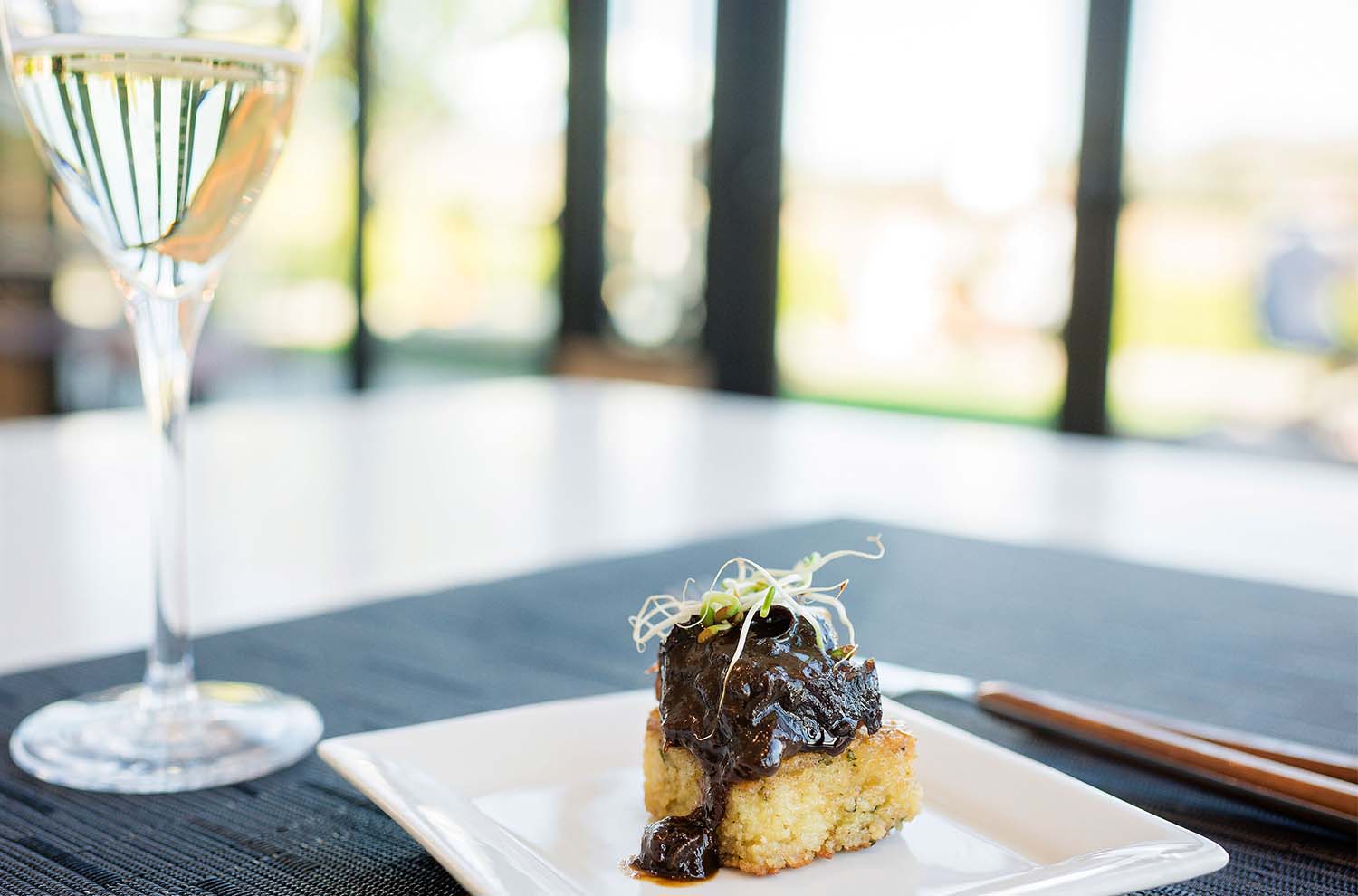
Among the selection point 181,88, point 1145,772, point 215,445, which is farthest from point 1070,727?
point 215,445

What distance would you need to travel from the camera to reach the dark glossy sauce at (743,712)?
584 millimetres

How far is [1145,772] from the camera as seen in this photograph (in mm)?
764

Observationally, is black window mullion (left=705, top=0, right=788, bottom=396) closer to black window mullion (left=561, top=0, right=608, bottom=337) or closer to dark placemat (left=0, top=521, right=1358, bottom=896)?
black window mullion (left=561, top=0, right=608, bottom=337)

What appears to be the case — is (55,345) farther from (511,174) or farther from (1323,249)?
(1323,249)

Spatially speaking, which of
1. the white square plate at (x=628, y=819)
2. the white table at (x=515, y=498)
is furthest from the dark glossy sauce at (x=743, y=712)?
the white table at (x=515, y=498)

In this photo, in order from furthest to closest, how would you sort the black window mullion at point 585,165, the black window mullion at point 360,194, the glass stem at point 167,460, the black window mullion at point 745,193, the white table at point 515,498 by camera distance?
the black window mullion at point 585,165, the black window mullion at point 360,194, the black window mullion at point 745,193, the white table at point 515,498, the glass stem at point 167,460

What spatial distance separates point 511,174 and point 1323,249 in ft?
11.5

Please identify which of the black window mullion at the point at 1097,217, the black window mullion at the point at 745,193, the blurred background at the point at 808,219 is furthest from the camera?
the black window mullion at the point at 745,193

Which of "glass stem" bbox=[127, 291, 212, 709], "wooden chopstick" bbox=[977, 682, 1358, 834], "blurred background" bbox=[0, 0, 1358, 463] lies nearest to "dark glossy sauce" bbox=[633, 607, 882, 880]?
"wooden chopstick" bbox=[977, 682, 1358, 834]

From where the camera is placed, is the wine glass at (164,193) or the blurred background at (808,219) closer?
the wine glass at (164,193)

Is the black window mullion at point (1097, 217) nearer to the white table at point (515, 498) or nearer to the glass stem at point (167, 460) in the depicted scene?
the white table at point (515, 498)

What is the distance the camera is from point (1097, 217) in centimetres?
471

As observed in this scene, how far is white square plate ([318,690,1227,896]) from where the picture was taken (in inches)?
21.5

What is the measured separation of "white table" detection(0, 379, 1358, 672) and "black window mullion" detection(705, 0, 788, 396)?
3.32 meters
